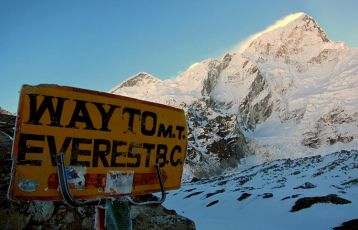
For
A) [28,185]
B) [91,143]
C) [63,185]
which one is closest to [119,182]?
[91,143]

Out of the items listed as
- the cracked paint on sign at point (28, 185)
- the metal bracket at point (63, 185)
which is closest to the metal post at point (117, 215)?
the metal bracket at point (63, 185)

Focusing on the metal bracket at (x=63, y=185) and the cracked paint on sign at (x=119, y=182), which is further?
the cracked paint on sign at (x=119, y=182)

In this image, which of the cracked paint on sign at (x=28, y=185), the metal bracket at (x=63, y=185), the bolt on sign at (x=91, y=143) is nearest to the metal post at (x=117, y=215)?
the bolt on sign at (x=91, y=143)

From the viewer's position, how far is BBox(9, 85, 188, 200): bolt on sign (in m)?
2.93

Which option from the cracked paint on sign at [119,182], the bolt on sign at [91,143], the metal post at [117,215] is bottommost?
the metal post at [117,215]

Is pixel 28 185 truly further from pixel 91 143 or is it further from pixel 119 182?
pixel 119 182

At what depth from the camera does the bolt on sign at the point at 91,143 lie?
2.93 meters

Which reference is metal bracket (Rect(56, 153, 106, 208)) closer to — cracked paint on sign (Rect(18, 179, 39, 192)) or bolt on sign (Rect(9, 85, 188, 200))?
bolt on sign (Rect(9, 85, 188, 200))

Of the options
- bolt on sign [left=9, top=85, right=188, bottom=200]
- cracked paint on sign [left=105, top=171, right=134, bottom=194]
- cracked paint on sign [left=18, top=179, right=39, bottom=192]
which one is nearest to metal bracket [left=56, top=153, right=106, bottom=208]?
bolt on sign [left=9, top=85, right=188, bottom=200]

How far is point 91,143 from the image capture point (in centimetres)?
325

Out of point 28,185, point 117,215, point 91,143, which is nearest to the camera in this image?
point 28,185

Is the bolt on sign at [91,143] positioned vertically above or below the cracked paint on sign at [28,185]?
above

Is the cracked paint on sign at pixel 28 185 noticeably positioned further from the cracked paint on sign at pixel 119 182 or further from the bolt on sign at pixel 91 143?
the cracked paint on sign at pixel 119 182

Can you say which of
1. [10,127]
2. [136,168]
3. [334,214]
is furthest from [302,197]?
[136,168]
